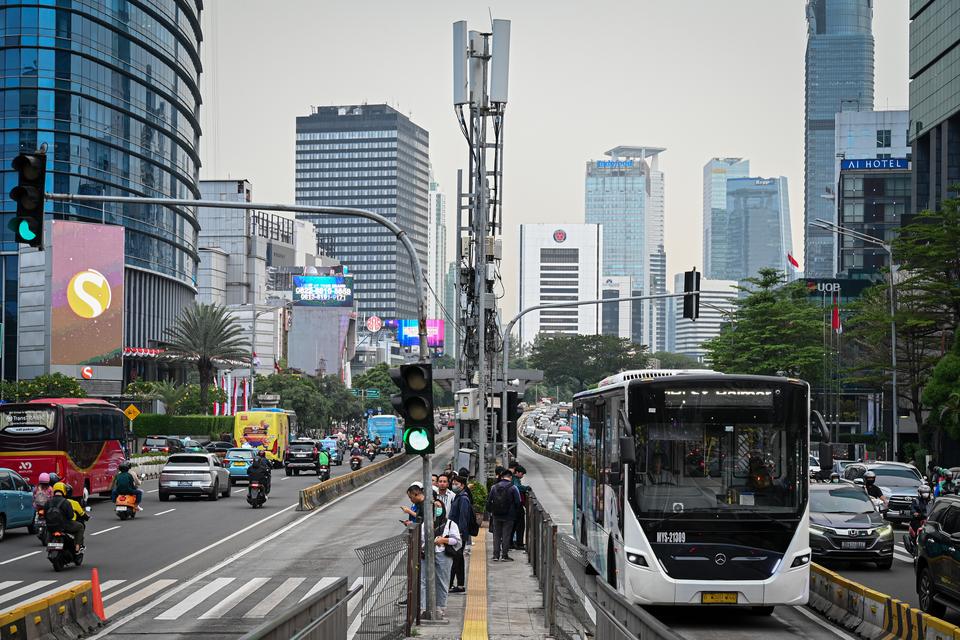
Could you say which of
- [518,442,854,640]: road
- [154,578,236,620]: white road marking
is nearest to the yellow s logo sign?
[154,578,236,620]: white road marking

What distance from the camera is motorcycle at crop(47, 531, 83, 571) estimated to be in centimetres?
2295

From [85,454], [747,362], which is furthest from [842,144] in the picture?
[85,454]

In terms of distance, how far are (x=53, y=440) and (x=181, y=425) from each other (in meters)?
60.5

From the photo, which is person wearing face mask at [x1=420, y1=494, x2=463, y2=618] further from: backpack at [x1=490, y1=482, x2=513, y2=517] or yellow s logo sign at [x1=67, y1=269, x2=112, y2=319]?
yellow s logo sign at [x1=67, y1=269, x2=112, y2=319]

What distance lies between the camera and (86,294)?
319 ft

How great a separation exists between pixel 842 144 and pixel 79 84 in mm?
119576

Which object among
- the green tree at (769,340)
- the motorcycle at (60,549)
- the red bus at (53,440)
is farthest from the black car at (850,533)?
the green tree at (769,340)

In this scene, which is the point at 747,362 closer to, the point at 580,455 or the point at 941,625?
the point at 580,455

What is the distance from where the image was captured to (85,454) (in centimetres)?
4044

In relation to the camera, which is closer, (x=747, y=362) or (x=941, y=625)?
(x=941, y=625)

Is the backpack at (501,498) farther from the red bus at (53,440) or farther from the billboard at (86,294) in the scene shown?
the billboard at (86,294)

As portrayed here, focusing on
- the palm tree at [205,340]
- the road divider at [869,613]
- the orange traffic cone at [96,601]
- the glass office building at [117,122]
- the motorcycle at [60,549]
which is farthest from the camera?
the glass office building at [117,122]

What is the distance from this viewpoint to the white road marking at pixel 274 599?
59.7ft

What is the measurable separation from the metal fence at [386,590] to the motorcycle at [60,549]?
9.98m
